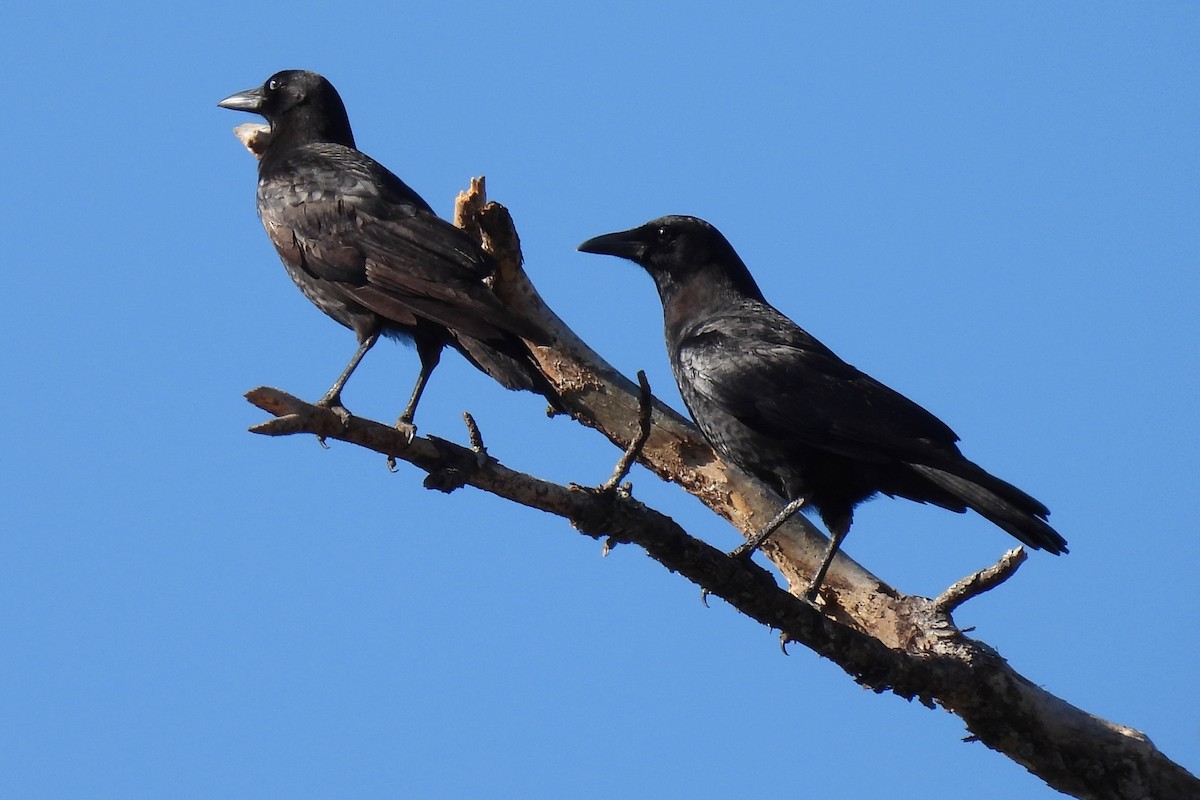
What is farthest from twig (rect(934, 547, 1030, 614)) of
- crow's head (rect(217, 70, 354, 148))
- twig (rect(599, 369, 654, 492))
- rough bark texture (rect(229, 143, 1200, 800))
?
crow's head (rect(217, 70, 354, 148))

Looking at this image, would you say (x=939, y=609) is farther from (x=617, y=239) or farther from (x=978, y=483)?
(x=617, y=239)

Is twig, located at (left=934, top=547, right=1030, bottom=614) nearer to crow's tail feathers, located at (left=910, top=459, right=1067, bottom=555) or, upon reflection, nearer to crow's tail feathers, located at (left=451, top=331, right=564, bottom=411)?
crow's tail feathers, located at (left=910, top=459, right=1067, bottom=555)

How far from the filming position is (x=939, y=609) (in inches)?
268

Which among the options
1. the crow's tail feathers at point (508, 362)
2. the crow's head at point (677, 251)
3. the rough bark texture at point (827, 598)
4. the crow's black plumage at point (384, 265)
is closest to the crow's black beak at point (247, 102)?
the crow's black plumage at point (384, 265)

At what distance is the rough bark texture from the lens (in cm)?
581

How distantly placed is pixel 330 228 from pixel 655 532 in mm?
2751

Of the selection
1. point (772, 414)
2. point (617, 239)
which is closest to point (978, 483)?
point (772, 414)

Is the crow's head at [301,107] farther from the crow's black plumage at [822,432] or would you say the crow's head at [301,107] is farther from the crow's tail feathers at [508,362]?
the crow's black plumage at [822,432]

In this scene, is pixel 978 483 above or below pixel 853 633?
above

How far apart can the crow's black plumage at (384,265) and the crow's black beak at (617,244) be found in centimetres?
127

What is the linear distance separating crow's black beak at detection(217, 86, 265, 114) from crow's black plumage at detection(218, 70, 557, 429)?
2.91ft

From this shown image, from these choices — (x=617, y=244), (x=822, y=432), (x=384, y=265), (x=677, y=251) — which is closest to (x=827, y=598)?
(x=822, y=432)

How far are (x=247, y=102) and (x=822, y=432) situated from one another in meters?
4.37

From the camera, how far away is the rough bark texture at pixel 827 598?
5.81 m
